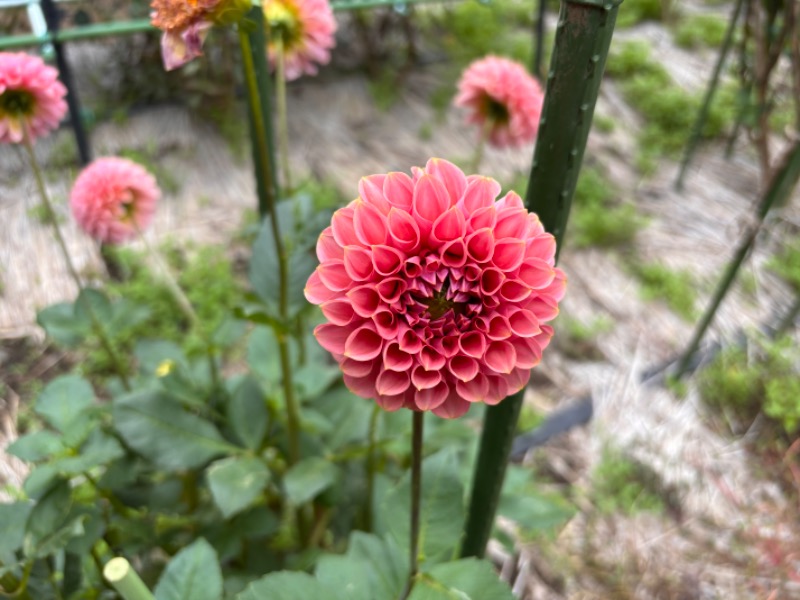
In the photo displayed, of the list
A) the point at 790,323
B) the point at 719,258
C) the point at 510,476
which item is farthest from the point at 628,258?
the point at 510,476

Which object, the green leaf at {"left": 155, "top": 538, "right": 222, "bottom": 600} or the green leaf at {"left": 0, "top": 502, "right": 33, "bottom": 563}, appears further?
the green leaf at {"left": 0, "top": 502, "right": 33, "bottom": 563}

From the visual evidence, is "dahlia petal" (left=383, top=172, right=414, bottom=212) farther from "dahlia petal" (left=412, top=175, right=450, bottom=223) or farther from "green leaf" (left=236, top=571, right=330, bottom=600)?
"green leaf" (left=236, top=571, right=330, bottom=600)

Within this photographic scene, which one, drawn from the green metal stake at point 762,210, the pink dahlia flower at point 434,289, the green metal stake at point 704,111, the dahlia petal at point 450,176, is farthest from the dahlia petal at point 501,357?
Answer: the green metal stake at point 704,111

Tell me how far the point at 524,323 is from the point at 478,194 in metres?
0.09

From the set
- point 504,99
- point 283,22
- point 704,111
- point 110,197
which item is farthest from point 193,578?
point 704,111

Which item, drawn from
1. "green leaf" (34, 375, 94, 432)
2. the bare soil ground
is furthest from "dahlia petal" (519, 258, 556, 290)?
the bare soil ground

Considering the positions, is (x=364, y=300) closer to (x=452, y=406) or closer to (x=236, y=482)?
(x=452, y=406)

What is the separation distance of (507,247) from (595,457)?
1047 millimetres

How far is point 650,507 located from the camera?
4.20ft

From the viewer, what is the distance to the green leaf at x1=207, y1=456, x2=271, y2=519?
2.32 ft

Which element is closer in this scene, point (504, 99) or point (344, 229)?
point (344, 229)

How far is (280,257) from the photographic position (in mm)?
698

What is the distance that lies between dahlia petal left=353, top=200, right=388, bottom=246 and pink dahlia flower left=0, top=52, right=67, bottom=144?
0.48 metres

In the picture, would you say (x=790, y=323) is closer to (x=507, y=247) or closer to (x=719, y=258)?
(x=719, y=258)
